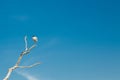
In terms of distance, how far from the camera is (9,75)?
23.0 m

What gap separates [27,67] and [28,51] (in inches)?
73.1

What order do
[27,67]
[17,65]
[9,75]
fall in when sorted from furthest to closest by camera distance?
1. [27,67]
2. [17,65]
3. [9,75]

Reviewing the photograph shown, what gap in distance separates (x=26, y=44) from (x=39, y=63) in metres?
2.10

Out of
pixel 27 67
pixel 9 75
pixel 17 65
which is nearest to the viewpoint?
pixel 9 75

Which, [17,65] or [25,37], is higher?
[25,37]

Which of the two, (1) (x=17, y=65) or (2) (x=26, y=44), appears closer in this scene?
(1) (x=17, y=65)

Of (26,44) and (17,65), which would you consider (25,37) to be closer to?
(26,44)

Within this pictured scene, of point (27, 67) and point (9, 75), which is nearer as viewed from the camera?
point (9, 75)

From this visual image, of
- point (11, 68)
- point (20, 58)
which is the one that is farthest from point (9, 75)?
point (20, 58)

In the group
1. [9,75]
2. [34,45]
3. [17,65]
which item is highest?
[34,45]

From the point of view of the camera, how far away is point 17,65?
81.0 ft

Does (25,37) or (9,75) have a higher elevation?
(25,37)

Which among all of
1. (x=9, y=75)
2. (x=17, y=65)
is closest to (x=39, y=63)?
(x=17, y=65)

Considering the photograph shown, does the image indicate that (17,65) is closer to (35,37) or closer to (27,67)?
(27,67)
